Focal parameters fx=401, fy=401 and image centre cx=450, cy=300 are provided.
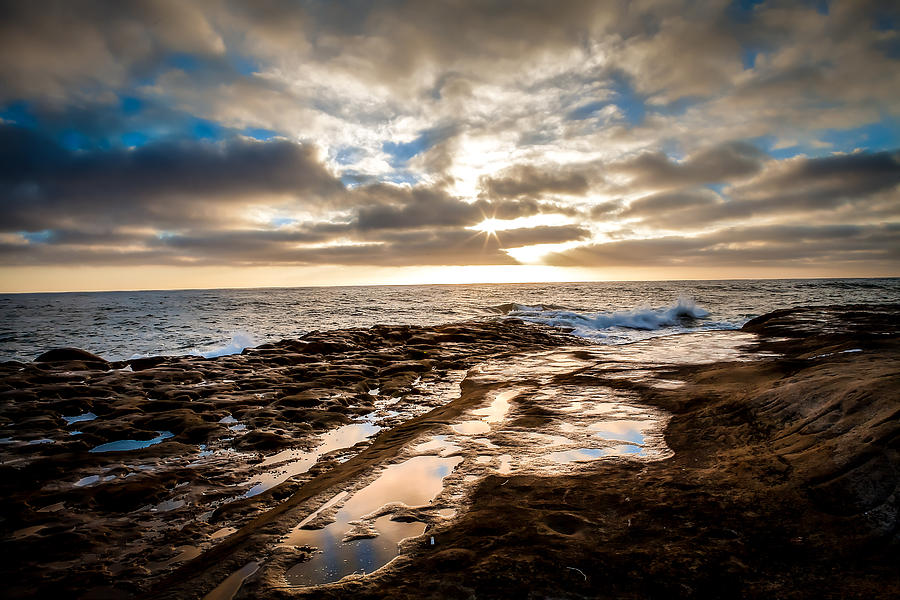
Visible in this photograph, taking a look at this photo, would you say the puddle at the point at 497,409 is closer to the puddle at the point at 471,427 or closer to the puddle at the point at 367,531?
the puddle at the point at 471,427

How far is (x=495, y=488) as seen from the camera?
433 cm

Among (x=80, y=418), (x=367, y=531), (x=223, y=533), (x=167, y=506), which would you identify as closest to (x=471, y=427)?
(x=367, y=531)

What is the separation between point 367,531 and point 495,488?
55.2 inches

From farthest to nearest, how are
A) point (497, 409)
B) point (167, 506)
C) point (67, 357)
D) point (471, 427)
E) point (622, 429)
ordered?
→ point (67, 357) → point (497, 409) → point (471, 427) → point (622, 429) → point (167, 506)

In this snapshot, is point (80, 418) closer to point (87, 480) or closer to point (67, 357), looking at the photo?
point (87, 480)

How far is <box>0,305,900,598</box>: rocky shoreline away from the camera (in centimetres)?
277

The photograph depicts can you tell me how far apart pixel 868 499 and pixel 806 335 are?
17.7 m

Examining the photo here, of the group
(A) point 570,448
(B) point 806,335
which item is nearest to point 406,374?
(A) point 570,448

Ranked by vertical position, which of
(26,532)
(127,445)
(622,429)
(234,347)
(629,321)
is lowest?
(234,347)

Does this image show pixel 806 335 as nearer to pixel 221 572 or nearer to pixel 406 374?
pixel 406 374

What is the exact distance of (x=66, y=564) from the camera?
3498 millimetres

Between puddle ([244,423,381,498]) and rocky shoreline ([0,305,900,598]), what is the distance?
0.04m

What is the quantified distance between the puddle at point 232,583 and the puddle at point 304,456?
1.80m

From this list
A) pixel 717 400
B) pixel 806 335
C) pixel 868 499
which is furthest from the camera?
pixel 806 335
